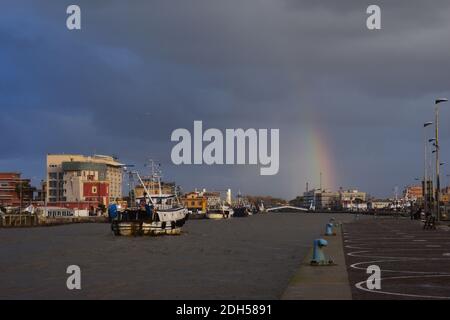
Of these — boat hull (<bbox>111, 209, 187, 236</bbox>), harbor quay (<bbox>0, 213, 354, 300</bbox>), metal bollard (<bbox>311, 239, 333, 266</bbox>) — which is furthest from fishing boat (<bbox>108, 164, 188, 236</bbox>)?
metal bollard (<bbox>311, 239, 333, 266</bbox>)

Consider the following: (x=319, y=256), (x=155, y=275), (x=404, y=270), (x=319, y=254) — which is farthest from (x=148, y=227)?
(x=404, y=270)

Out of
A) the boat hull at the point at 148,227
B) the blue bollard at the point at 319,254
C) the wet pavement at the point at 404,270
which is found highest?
the blue bollard at the point at 319,254

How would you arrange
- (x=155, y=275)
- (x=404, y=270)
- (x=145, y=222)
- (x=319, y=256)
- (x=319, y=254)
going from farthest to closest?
1. (x=145, y=222)
2. (x=155, y=275)
3. (x=319, y=254)
4. (x=319, y=256)
5. (x=404, y=270)

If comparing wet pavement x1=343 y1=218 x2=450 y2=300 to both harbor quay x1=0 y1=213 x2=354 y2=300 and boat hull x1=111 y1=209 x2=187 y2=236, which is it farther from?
boat hull x1=111 y1=209 x2=187 y2=236

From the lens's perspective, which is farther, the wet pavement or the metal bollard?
the metal bollard

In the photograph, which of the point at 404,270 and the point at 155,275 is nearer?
the point at 404,270

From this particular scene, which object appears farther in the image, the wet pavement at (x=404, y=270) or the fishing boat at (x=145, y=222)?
the fishing boat at (x=145, y=222)

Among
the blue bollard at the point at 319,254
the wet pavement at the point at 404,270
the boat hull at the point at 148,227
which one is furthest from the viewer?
the boat hull at the point at 148,227

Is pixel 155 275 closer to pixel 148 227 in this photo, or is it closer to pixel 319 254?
pixel 319 254

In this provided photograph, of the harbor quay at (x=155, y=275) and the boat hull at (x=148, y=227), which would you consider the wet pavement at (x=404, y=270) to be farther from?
the boat hull at (x=148, y=227)

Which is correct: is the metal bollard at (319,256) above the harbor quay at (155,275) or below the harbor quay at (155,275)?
above

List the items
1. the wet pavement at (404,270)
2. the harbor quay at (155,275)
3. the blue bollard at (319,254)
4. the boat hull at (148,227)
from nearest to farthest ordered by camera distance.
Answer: the wet pavement at (404,270), the harbor quay at (155,275), the blue bollard at (319,254), the boat hull at (148,227)

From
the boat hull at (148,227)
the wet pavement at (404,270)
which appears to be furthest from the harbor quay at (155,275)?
the boat hull at (148,227)
